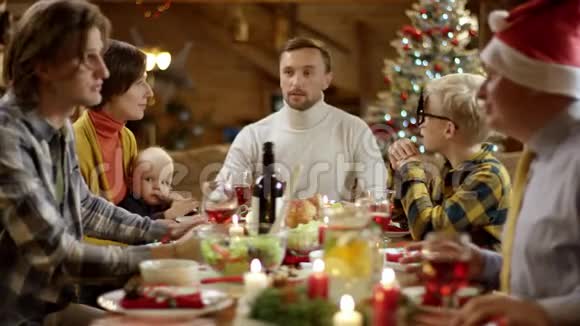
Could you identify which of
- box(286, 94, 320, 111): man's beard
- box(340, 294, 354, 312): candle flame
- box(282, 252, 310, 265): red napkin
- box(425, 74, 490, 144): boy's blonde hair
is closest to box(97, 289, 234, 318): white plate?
box(340, 294, 354, 312): candle flame

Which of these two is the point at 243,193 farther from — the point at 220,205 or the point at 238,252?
the point at 238,252

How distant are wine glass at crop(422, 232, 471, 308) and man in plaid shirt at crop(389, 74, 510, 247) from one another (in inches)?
37.2

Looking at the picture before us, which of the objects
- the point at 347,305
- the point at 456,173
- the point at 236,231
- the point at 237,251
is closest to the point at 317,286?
the point at 347,305

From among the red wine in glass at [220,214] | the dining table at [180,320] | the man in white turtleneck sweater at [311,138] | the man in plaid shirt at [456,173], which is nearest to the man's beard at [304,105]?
the man in white turtleneck sweater at [311,138]

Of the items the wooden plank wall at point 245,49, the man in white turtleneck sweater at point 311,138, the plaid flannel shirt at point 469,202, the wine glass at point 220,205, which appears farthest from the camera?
the wooden plank wall at point 245,49

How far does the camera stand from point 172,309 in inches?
68.7

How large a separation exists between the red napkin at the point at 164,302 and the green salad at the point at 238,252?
332 millimetres

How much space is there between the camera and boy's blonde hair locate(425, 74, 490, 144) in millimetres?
2820

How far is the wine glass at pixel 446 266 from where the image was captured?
1656 mm

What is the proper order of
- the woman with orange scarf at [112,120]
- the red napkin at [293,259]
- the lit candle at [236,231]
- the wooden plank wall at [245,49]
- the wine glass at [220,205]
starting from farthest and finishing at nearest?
the wooden plank wall at [245,49], the woman with orange scarf at [112,120], the wine glass at [220,205], the red napkin at [293,259], the lit candle at [236,231]

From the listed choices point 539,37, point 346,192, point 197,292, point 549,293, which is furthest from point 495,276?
point 346,192

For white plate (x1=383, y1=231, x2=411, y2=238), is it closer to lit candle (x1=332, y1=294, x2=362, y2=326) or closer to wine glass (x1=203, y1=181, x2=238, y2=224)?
wine glass (x1=203, y1=181, x2=238, y2=224)

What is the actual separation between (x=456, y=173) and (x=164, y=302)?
134 cm

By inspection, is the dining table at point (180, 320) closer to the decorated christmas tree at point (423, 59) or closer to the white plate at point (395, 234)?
the white plate at point (395, 234)
